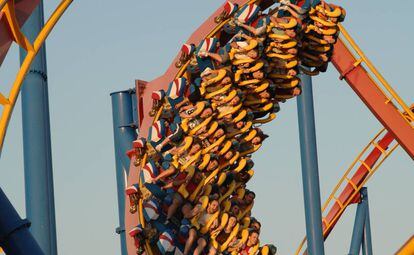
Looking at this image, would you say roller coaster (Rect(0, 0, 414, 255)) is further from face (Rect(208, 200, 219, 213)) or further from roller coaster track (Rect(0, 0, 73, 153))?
roller coaster track (Rect(0, 0, 73, 153))

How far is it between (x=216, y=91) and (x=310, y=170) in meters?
3.35

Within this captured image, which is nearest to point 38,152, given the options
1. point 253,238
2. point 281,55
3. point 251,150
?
point 251,150

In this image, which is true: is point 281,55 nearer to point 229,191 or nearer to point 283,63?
point 283,63

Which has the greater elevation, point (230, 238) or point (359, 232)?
point (230, 238)

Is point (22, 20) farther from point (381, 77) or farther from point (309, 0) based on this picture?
point (381, 77)

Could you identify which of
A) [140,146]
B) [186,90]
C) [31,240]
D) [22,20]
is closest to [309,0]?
[186,90]

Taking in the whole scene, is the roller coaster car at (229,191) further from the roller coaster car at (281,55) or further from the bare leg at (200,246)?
the roller coaster car at (281,55)

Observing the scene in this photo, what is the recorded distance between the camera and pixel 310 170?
10.2m

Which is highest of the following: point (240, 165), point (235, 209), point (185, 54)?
point (185, 54)

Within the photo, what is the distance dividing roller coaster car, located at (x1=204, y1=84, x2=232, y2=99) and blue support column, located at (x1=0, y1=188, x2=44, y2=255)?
2.13 meters

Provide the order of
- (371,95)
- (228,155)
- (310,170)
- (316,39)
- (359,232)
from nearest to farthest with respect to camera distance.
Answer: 1. (228,155)
2. (316,39)
3. (371,95)
4. (310,170)
5. (359,232)

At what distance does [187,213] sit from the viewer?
6848mm

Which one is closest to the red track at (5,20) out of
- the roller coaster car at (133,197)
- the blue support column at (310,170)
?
→ the roller coaster car at (133,197)

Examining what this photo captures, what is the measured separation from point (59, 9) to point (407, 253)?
3.87m
